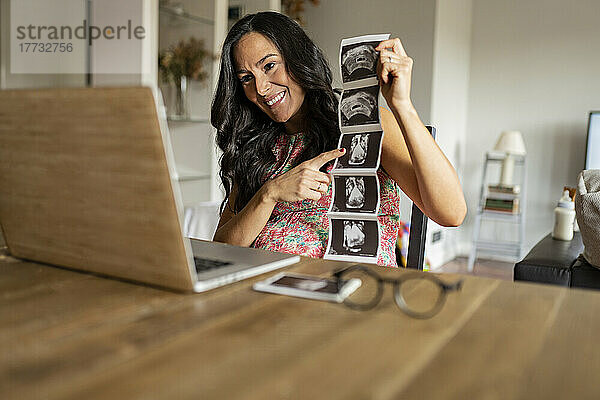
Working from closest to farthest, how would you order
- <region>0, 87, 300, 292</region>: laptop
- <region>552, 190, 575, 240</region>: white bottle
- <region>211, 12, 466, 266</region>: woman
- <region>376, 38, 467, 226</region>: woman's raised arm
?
<region>0, 87, 300, 292</region>: laptop, <region>376, 38, 467, 226</region>: woman's raised arm, <region>211, 12, 466, 266</region>: woman, <region>552, 190, 575, 240</region>: white bottle

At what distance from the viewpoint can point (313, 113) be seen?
1.75 metres

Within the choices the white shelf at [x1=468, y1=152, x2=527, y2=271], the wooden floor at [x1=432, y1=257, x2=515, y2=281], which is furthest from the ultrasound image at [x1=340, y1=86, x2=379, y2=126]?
the white shelf at [x1=468, y1=152, x2=527, y2=271]

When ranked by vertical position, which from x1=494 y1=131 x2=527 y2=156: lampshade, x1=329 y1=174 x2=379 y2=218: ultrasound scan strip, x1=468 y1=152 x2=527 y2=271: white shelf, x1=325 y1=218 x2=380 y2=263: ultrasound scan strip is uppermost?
x1=494 y1=131 x2=527 y2=156: lampshade

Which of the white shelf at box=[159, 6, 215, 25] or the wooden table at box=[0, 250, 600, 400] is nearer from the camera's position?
the wooden table at box=[0, 250, 600, 400]

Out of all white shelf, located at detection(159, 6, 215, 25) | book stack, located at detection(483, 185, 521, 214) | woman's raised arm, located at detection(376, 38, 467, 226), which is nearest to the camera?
woman's raised arm, located at detection(376, 38, 467, 226)

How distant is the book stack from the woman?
371 centimetres

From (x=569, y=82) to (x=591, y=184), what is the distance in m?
→ 3.44

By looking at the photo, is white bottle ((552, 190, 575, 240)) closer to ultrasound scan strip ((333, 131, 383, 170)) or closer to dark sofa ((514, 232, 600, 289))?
dark sofa ((514, 232, 600, 289))

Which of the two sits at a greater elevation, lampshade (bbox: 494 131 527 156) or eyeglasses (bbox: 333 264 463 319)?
lampshade (bbox: 494 131 527 156)

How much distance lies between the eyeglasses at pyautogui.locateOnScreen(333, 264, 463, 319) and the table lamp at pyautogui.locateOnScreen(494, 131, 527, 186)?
14.5 ft

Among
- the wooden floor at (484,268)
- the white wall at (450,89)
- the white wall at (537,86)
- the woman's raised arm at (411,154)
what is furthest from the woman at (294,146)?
the white wall at (537,86)

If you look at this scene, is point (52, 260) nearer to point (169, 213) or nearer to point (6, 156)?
point (6, 156)

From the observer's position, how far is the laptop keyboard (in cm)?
87

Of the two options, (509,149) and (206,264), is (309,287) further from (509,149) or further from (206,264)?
(509,149)
